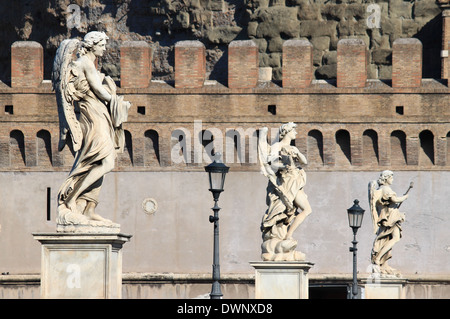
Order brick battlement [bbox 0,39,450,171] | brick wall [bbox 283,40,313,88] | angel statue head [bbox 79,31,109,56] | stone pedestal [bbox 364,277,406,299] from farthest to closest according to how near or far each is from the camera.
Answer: brick battlement [bbox 0,39,450,171] → brick wall [bbox 283,40,313,88] → stone pedestal [bbox 364,277,406,299] → angel statue head [bbox 79,31,109,56]

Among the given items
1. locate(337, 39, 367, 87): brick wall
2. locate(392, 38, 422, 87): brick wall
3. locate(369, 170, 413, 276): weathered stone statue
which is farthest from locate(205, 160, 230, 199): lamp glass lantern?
locate(392, 38, 422, 87): brick wall

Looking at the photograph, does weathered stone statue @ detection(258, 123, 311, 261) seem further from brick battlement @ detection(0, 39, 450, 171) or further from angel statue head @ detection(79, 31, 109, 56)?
brick battlement @ detection(0, 39, 450, 171)

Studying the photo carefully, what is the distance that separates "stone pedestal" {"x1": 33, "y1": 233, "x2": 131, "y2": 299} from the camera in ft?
37.2

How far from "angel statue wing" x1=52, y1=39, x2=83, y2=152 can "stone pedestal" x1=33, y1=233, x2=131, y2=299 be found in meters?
0.82

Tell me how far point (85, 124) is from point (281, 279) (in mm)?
5457

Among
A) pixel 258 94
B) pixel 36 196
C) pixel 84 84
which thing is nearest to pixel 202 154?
pixel 258 94

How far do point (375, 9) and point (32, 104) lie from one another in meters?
8.37

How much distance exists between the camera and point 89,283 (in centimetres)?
1138

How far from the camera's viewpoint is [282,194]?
55.4 feet

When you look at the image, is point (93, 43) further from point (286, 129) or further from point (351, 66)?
point (351, 66)

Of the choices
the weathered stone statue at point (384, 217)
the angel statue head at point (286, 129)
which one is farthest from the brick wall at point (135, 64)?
the angel statue head at point (286, 129)

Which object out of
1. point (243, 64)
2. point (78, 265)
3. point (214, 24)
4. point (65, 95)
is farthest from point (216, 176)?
point (214, 24)
